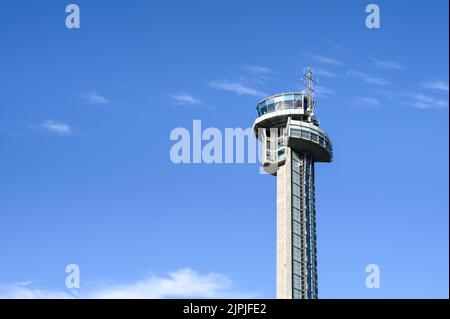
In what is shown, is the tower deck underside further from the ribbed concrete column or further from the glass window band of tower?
the glass window band of tower

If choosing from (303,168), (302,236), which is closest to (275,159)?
(303,168)

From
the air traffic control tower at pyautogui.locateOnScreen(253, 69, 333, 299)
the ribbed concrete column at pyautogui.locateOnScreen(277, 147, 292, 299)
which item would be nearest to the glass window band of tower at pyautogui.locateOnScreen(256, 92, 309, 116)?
the air traffic control tower at pyautogui.locateOnScreen(253, 69, 333, 299)

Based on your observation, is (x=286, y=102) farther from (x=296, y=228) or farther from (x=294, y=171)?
(x=296, y=228)

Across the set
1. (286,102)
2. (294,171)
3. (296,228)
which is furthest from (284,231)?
(286,102)

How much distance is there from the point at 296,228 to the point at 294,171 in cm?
1279

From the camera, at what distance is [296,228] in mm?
181250

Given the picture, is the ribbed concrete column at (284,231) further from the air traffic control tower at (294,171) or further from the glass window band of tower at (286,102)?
the glass window band of tower at (286,102)
